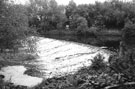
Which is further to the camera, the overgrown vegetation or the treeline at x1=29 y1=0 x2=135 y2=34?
the treeline at x1=29 y1=0 x2=135 y2=34

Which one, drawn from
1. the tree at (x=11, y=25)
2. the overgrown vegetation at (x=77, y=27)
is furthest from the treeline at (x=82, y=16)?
the tree at (x=11, y=25)

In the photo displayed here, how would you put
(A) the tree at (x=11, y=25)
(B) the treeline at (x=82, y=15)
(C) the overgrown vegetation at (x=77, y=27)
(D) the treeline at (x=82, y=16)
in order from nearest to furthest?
(C) the overgrown vegetation at (x=77, y=27) < (A) the tree at (x=11, y=25) < (D) the treeline at (x=82, y=16) < (B) the treeline at (x=82, y=15)

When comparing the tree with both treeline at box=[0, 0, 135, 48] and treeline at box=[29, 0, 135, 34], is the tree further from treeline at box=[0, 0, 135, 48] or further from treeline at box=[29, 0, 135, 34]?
treeline at box=[29, 0, 135, 34]

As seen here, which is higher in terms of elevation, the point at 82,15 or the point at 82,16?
the point at 82,15

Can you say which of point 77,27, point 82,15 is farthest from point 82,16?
point 77,27

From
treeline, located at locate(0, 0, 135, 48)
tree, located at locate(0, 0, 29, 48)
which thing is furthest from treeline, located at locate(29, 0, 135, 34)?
tree, located at locate(0, 0, 29, 48)

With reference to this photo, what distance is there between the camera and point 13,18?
8.41m

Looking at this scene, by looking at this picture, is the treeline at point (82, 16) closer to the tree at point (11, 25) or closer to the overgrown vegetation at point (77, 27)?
the overgrown vegetation at point (77, 27)

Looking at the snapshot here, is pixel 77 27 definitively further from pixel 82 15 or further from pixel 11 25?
pixel 11 25

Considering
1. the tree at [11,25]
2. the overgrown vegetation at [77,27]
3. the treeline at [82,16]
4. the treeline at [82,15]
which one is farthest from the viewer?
the treeline at [82,15]

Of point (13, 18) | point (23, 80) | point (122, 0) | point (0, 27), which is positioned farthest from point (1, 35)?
point (122, 0)

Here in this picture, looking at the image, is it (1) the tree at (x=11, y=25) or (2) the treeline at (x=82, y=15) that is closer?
(1) the tree at (x=11, y=25)

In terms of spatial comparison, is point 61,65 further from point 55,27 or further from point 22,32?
point 55,27

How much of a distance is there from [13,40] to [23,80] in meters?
2.38
